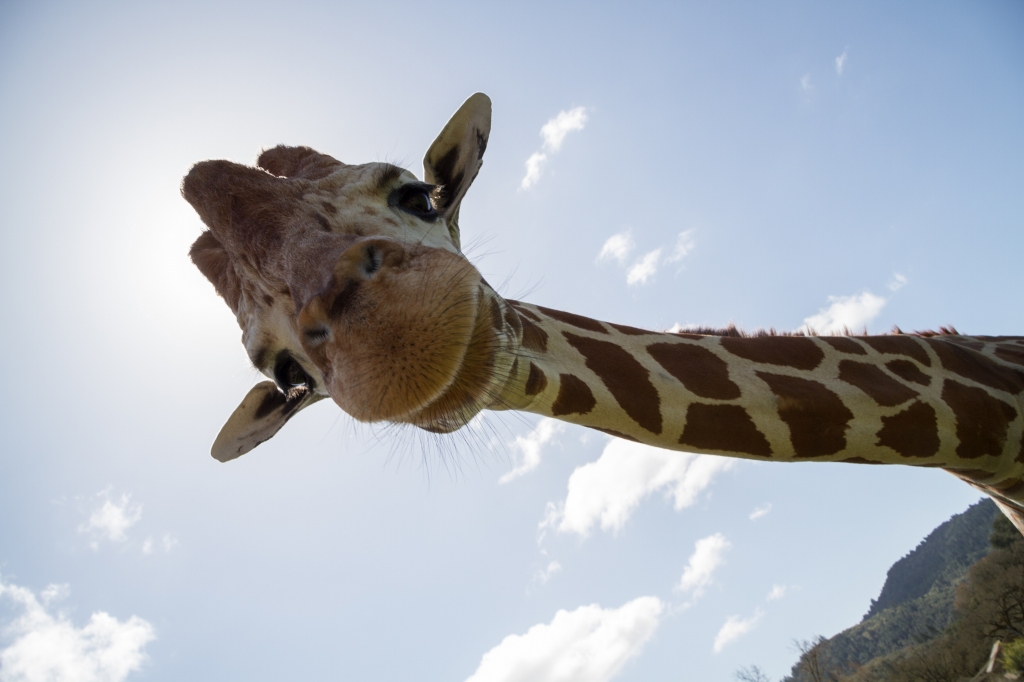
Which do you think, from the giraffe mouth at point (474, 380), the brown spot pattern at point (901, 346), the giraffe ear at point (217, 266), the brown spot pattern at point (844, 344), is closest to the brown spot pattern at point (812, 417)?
the brown spot pattern at point (844, 344)

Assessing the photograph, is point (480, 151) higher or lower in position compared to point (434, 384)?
higher

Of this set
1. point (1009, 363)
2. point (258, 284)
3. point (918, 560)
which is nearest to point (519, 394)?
point (258, 284)

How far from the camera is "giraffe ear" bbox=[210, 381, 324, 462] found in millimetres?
2928

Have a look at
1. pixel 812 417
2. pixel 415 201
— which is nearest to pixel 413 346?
pixel 415 201

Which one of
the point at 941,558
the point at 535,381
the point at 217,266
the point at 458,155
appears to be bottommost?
the point at 941,558

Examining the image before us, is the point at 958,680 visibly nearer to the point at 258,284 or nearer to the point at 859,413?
the point at 859,413

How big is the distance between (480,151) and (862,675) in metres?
57.3

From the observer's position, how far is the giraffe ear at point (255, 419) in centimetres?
293

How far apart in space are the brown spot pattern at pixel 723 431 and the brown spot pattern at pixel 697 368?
0.07 metres

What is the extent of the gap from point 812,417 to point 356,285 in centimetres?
229

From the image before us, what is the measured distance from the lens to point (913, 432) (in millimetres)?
2738

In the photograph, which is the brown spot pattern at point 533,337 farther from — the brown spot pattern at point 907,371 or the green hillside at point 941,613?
→ the green hillside at point 941,613

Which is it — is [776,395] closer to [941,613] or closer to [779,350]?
[779,350]

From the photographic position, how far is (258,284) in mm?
2137
